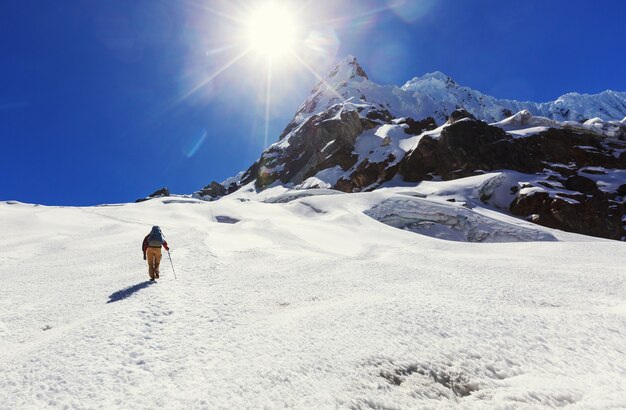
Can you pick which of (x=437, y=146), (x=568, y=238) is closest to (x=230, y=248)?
(x=568, y=238)

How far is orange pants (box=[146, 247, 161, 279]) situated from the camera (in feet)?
39.5

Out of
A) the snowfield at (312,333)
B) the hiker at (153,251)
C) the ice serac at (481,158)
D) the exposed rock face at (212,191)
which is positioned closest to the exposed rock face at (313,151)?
the ice serac at (481,158)

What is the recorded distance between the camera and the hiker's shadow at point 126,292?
10003 millimetres

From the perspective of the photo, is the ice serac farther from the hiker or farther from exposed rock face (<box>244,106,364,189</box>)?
the hiker

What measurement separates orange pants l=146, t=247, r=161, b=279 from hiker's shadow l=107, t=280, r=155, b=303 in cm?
42

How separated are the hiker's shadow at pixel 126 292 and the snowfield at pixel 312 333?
0.09m

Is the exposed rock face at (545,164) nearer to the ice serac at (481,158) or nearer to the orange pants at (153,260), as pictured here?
the ice serac at (481,158)

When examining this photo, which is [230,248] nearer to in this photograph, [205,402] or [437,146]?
[205,402]

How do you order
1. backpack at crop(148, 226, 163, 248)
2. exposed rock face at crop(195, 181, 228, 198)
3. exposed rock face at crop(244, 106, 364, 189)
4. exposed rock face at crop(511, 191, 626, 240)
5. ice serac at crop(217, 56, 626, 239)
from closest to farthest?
1. backpack at crop(148, 226, 163, 248)
2. exposed rock face at crop(511, 191, 626, 240)
3. ice serac at crop(217, 56, 626, 239)
4. exposed rock face at crop(244, 106, 364, 189)
5. exposed rock face at crop(195, 181, 228, 198)

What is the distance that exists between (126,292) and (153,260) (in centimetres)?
170

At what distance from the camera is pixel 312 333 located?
733cm

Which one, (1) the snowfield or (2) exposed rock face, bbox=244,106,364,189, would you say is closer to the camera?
(1) the snowfield

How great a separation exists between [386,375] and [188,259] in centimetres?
1183

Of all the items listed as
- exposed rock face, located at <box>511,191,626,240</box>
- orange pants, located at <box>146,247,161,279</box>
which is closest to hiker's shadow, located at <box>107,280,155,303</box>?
orange pants, located at <box>146,247,161,279</box>
